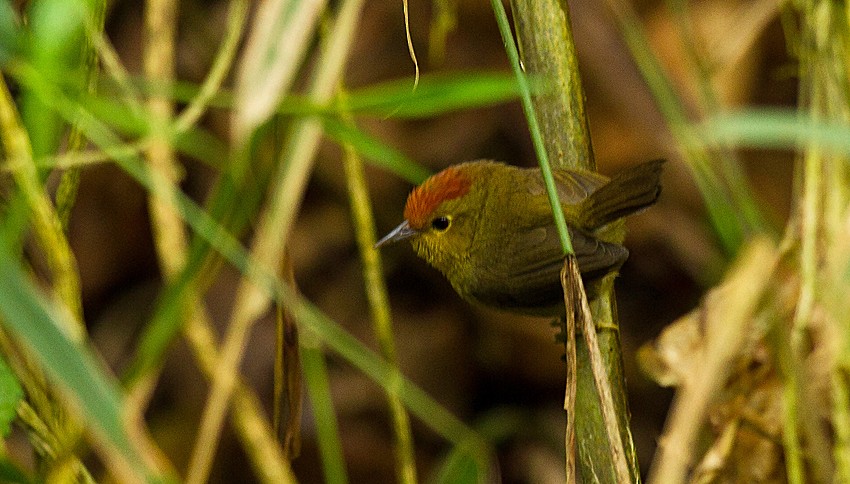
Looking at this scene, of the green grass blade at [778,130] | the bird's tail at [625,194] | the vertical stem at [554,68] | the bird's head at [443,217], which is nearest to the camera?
the green grass blade at [778,130]

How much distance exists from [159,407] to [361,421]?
0.89 m

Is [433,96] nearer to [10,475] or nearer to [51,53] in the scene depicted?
[51,53]

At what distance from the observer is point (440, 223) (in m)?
3.02

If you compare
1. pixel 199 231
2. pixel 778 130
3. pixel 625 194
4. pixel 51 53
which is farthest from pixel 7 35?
pixel 625 194

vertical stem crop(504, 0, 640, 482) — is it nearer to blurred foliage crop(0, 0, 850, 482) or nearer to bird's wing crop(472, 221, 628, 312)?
blurred foliage crop(0, 0, 850, 482)

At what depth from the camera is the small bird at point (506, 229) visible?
2750 mm

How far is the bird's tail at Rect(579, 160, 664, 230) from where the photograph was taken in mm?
2629

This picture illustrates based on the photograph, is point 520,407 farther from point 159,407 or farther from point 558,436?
point 159,407

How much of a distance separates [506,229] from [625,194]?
17.2 inches

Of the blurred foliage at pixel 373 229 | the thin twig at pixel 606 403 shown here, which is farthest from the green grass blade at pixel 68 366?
the thin twig at pixel 606 403

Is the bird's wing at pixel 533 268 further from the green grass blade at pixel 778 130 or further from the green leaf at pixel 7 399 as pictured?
the green leaf at pixel 7 399

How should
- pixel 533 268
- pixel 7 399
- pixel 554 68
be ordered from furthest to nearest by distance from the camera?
1. pixel 533 268
2. pixel 554 68
3. pixel 7 399

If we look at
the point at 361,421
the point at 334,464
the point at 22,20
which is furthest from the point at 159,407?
the point at 22,20

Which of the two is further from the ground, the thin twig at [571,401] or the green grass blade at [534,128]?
the green grass blade at [534,128]
